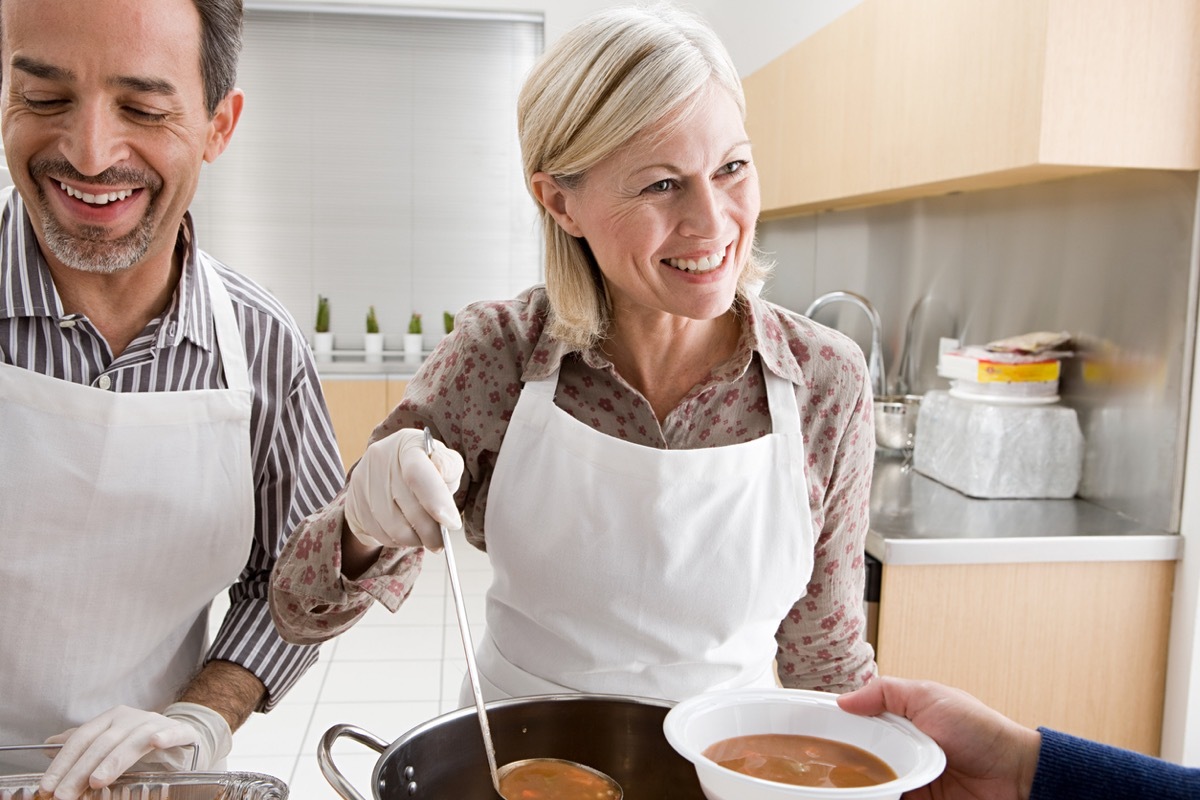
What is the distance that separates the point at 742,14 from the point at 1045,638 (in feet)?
11.2

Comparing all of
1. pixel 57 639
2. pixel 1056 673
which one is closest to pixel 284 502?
pixel 57 639

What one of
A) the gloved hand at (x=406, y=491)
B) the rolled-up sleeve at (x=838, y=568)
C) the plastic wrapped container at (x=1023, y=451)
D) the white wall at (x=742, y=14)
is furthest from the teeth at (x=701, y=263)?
the white wall at (x=742, y=14)

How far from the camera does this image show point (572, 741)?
2.92ft

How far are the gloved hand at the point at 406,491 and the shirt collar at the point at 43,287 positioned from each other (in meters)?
0.35

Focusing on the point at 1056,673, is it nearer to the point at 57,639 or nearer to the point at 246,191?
the point at 57,639

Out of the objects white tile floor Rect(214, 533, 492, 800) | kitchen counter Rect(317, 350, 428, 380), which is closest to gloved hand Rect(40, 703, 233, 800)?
white tile floor Rect(214, 533, 492, 800)

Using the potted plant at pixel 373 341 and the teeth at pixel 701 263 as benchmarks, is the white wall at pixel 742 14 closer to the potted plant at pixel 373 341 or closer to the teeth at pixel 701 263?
A: the potted plant at pixel 373 341

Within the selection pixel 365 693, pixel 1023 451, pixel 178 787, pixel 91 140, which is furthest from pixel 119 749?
pixel 365 693

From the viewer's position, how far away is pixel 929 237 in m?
3.07

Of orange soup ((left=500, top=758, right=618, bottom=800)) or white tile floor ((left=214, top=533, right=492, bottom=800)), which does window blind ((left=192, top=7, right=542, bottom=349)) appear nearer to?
white tile floor ((left=214, top=533, right=492, bottom=800))

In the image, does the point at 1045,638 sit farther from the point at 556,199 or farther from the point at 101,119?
the point at 101,119

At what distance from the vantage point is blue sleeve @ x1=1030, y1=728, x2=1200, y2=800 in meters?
0.91

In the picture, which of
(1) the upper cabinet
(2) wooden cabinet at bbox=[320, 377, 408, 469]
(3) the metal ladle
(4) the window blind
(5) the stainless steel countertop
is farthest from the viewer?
(4) the window blind

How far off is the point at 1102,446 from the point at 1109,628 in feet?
1.39
